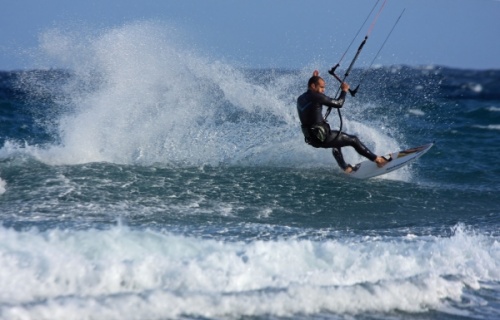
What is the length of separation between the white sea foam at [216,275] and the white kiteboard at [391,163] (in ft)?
10.9

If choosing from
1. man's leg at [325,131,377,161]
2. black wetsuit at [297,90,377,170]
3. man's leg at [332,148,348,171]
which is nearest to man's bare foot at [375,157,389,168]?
man's leg at [325,131,377,161]

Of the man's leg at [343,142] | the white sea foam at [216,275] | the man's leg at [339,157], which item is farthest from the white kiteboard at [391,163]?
the white sea foam at [216,275]

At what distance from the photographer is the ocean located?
5.28 meters

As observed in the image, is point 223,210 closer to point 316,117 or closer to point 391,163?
point 316,117

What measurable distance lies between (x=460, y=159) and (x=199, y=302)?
367 inches

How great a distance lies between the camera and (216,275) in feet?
18.2

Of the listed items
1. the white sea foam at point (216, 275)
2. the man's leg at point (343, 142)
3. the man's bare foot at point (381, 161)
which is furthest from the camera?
the man's bare foot at point (381, 161)

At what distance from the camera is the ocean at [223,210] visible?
17.3 ft

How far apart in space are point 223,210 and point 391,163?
10.4 feet

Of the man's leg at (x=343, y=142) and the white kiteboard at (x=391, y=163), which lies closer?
the man's leg at (x=343, y=142)

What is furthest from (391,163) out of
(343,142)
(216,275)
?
(216,275)

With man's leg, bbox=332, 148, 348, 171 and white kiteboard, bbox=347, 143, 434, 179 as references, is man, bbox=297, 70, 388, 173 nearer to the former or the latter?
man's leg, bbox=332, 148, 348, 171

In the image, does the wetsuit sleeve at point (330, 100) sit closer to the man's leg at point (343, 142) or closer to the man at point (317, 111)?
Result: the man at point (317, 111)

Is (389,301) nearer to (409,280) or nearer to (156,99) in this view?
(409,280)
